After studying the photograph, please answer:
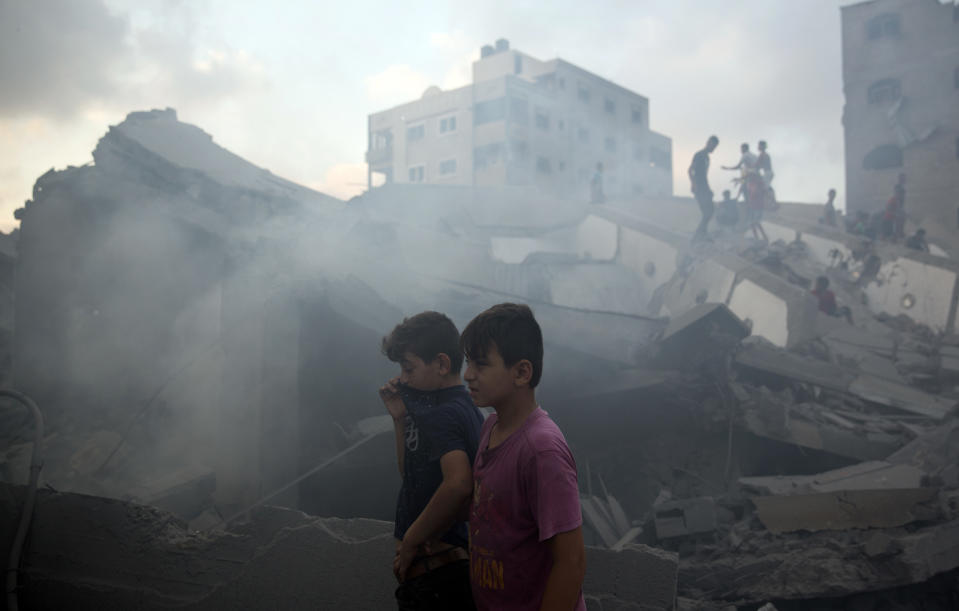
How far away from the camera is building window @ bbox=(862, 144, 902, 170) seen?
83.6 ft

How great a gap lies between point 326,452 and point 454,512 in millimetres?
4183

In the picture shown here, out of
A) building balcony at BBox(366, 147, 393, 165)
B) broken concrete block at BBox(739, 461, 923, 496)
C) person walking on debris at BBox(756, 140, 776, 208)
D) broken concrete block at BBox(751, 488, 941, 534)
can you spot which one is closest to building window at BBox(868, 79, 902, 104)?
person walking on debris at BBox(756, 140, 776, 208)

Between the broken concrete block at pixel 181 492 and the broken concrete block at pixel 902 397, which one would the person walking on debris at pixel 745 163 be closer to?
the broken concrete block at pixel 902 397

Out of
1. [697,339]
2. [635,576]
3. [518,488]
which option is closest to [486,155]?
[697,339]

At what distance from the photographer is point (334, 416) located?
19.8 feet

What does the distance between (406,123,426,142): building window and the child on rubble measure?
114ft

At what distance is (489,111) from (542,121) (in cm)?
361

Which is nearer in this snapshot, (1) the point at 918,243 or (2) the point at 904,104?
(1) the point at 918,243

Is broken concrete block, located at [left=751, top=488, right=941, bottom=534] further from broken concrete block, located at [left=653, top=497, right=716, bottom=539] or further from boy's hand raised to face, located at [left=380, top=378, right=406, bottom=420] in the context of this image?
boy's hand raised to face, located at [left=380, top=378, right=406, bottom=420]

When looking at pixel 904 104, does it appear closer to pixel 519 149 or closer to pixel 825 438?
pixel 519 149

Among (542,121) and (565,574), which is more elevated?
(542,121)

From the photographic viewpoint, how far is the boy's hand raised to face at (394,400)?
186 centimetres

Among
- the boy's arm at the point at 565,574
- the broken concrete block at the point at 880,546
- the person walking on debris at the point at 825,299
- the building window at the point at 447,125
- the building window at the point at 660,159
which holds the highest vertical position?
the building window at the point at 660,159

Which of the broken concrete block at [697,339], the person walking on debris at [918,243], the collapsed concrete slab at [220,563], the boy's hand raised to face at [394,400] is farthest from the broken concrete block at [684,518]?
the person walking on debris at [918,243]
